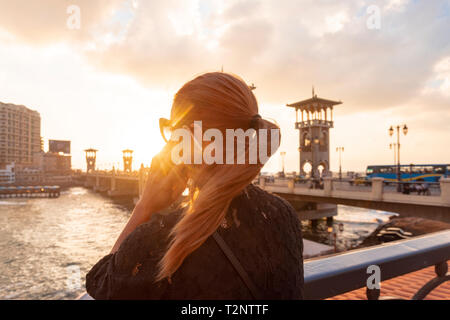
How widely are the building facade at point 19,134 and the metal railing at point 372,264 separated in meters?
115

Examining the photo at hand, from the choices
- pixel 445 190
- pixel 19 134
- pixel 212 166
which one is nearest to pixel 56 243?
pixel 445 190

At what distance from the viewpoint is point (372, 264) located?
1.53 meters

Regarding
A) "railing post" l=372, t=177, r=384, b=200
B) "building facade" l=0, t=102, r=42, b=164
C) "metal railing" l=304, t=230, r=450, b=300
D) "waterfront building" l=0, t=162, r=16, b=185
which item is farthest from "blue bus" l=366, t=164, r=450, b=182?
"building facade" l=0, t=102, r=42, b=164

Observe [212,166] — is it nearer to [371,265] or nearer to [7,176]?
[371,265]

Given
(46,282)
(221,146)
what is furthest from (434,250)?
(46,282)

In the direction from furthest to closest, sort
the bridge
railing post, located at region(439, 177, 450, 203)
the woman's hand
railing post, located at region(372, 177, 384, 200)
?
railing post, located at region(372, 177, 384, 200) < the bridge < railing post, located at region(439, 177, 450, 203) < the woman's hand

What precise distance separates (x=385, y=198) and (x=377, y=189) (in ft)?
2.01

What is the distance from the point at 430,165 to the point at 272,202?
103 feet

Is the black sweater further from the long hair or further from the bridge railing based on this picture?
the bridge railing

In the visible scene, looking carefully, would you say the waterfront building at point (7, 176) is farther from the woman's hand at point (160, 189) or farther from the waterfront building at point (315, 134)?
the woman's hand at point (160, 189)

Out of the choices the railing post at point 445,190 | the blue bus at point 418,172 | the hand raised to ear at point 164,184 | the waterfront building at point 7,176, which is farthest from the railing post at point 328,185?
the waterfront building at point 7,176

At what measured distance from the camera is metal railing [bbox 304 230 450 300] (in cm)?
138

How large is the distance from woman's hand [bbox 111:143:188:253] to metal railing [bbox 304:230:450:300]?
0.83 metres

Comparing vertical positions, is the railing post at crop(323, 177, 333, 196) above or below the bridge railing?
below
